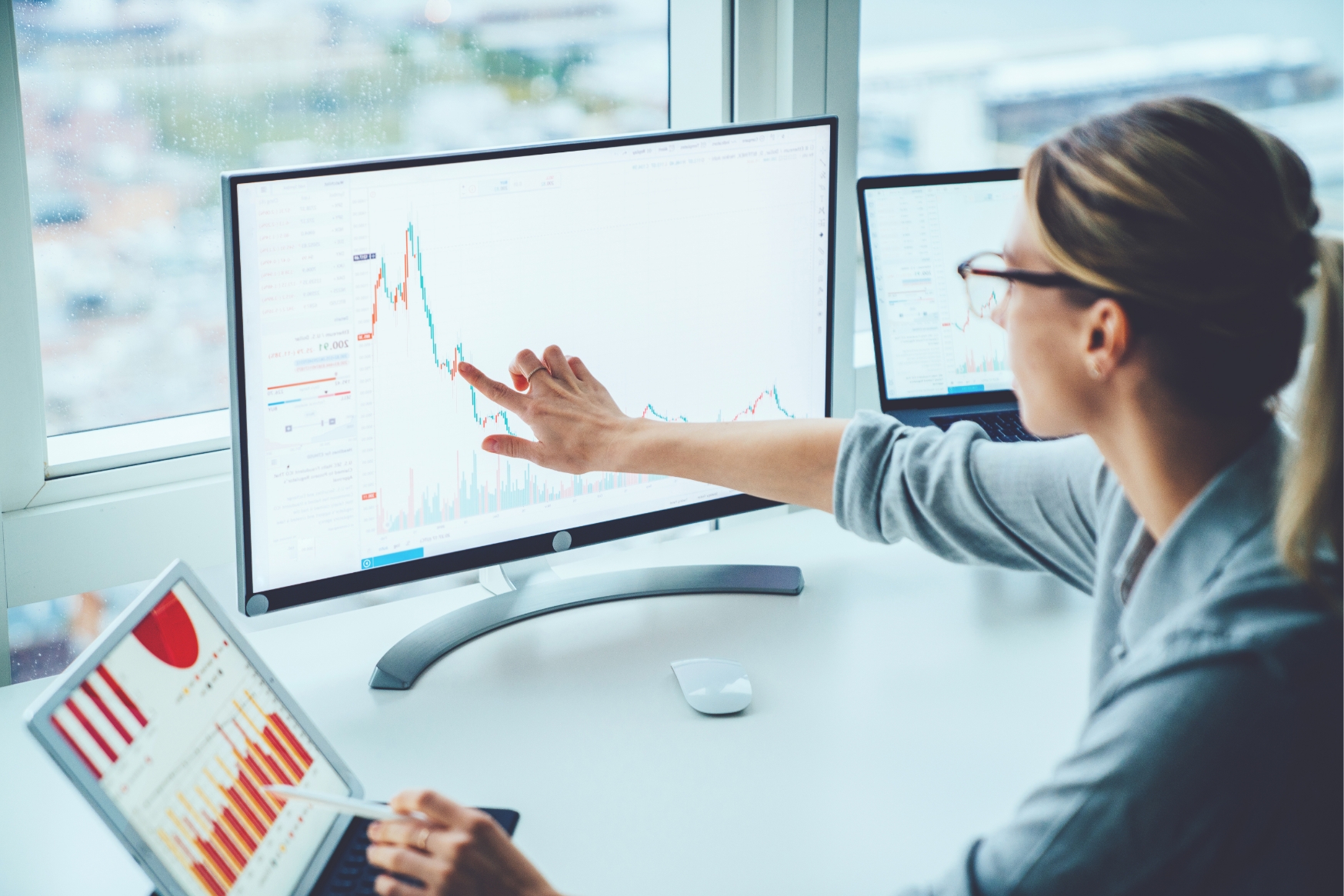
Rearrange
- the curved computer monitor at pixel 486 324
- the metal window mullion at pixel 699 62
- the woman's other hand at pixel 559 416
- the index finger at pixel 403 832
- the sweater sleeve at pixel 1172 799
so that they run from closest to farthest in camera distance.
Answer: the sweater sleeve at pixel 1172 799, the index finger at pixel 403 832, the curved computer monitor at pixel 486 324, the woman's other hand at pixel 559 416, the metal window mullion at pixel 699 62

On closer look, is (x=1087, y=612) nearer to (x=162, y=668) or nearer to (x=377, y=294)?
(x=377, y=294)

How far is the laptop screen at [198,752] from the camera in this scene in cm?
74

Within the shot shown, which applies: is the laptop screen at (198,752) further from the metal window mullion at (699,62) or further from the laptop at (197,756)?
the metal window mullion at (699,62)

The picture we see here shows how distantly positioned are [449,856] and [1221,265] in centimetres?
64

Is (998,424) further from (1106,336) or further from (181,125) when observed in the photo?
(181,125)

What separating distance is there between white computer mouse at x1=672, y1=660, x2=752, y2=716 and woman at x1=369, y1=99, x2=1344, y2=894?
1.07ft

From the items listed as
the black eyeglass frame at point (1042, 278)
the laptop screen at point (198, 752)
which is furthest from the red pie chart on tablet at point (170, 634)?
the black eyeglass frame at point (1042, 278)

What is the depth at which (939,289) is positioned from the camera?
5.01 feet

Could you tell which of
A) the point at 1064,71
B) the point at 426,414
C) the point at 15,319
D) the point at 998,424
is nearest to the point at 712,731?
the point at 426,414

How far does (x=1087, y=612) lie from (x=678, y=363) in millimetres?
533

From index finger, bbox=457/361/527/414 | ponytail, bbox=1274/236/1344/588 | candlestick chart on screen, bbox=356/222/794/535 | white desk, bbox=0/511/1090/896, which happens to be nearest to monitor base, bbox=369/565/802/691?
white desk, bbox=0/511/1090/896

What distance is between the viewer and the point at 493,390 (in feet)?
3.72

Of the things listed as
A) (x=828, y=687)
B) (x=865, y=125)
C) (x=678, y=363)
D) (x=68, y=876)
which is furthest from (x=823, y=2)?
(x=68, y=876)

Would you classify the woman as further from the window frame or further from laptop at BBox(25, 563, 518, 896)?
the window frame
